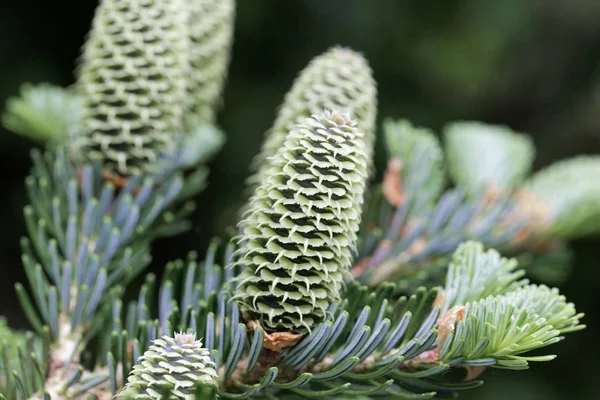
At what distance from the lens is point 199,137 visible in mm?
1073

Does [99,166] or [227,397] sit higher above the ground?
[99,166]

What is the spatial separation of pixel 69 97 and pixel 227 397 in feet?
2.51

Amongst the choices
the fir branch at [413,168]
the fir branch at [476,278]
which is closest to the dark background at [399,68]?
the fir branch at [413,168]

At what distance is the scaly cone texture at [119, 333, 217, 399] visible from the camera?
57 centimetres

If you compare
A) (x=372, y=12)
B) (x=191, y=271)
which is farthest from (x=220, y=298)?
(x=372, y=12)

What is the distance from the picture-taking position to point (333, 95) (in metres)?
0.93

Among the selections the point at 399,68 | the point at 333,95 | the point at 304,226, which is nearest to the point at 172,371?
the point at 304,226

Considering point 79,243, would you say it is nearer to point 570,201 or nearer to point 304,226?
point 304,226

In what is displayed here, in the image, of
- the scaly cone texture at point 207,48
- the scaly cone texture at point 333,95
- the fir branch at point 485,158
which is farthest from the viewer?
the fir branch at point 485,158

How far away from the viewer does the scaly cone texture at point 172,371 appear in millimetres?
570

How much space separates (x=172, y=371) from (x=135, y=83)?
1.71 feet

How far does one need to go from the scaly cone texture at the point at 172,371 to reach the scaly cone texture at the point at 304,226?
0.39 feet

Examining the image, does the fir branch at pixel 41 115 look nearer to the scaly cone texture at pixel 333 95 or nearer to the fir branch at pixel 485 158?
the scaly cone texture at pixel 333 95

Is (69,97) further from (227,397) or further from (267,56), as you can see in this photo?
(267,56)
